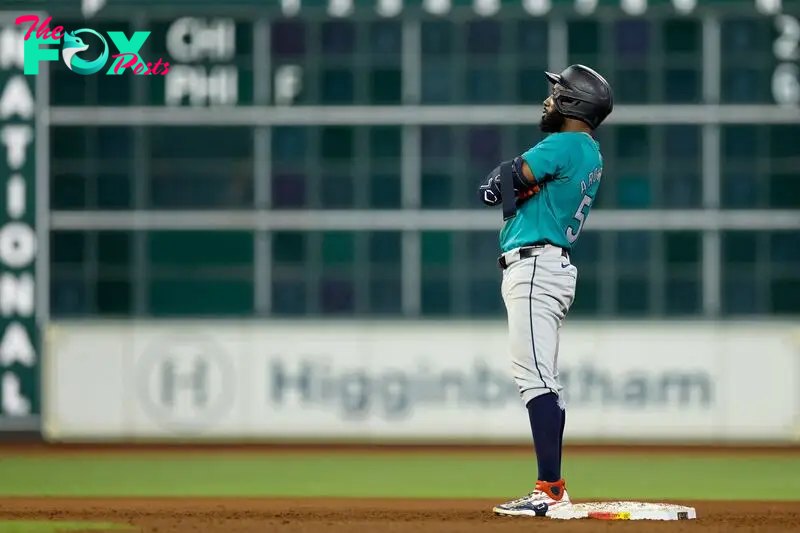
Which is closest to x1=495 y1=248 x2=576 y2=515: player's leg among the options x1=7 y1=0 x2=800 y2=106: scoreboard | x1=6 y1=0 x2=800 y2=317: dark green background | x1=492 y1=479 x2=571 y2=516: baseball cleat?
x1=492 y1=479 x2=571 y2=516: baseball cleat

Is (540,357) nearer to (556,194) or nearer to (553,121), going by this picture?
(556,194)

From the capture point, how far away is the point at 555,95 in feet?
25.7

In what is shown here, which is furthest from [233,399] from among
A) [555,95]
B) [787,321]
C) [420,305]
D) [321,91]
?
[555,95]

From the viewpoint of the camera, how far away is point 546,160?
7629 millimetres

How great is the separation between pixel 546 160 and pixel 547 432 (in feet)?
3.83

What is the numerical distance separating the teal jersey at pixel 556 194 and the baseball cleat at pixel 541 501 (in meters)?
1.05

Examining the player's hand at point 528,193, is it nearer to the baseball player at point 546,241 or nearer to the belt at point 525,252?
the baseball player at point 546,241

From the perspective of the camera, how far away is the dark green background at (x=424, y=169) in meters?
15.5

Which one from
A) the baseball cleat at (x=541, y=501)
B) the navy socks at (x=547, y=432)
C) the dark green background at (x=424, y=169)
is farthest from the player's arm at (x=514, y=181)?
the dark green background at (x=424, y=169)

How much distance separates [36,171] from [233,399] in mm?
2733

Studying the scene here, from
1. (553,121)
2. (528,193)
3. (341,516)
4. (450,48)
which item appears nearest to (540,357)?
(528,193)

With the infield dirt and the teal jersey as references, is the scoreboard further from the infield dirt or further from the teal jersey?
the teal jersey

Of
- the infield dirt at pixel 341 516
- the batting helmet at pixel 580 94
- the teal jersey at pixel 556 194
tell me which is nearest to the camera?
the infield dirt at pixel 341 516

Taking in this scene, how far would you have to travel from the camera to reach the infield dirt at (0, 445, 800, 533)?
7238 mm
